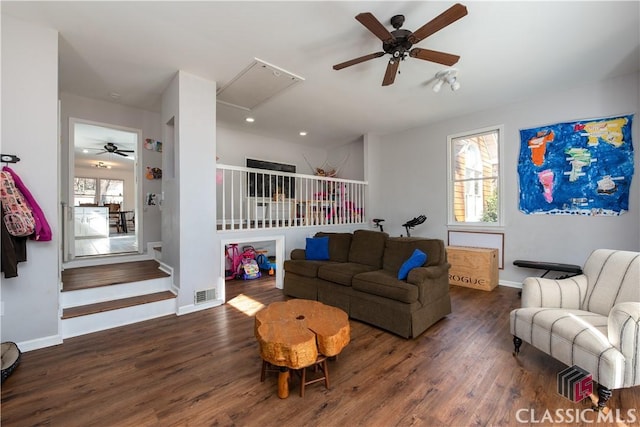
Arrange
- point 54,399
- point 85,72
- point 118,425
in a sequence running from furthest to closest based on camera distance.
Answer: point 85,72 → point 54,399 → point 118,425

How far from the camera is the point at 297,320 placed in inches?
81.4

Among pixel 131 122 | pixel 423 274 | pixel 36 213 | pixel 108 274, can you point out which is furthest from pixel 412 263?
pixel 131 122

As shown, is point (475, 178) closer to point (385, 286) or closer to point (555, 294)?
point (555, 294)

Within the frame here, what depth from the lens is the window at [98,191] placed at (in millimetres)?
10559

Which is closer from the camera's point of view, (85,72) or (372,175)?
(85,72)

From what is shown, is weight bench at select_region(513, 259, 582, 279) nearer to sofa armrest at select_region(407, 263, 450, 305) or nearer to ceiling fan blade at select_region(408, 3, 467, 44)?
sofa armrest at select_region(407, 263, 450, 305)

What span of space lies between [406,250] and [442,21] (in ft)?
7.55

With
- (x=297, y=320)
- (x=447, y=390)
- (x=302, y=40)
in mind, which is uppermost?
(x=302, y=40)

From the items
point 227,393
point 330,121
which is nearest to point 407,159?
point 330,121

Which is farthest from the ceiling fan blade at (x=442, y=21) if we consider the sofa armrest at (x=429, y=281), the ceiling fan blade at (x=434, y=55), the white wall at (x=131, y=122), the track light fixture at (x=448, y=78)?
the white wall at (x=131, y=122)

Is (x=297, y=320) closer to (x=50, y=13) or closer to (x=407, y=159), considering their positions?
(x=50, y=13)

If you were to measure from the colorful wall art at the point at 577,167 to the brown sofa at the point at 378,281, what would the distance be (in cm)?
232

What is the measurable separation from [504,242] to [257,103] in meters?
4.74

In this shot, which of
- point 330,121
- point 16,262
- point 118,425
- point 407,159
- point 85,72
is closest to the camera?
point 118,425
